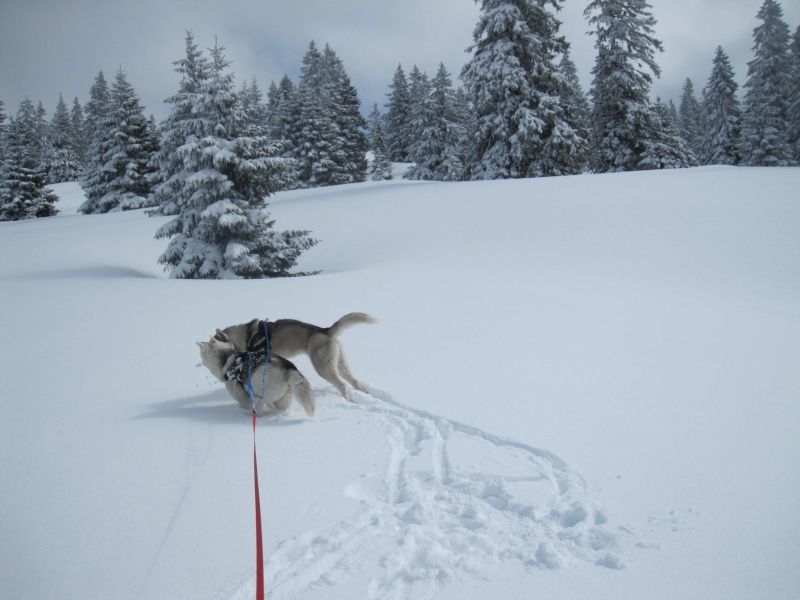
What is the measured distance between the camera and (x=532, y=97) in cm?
2227

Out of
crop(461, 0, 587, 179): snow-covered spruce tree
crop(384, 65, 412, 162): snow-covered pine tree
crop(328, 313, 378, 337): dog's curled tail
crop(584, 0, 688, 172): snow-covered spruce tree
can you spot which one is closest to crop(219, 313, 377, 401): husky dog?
crop(328, 313, 378, 337): dog's curled tail

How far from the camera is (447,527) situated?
2682 millimetres

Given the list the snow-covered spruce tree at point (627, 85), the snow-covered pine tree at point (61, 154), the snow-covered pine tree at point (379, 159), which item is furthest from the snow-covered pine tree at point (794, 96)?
the snow-covered pine tree at point (61, 154)

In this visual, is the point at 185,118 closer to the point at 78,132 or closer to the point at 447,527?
the point at 447,527

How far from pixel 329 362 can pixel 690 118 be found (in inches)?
2820

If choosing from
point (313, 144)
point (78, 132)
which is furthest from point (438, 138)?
point (78, 132)

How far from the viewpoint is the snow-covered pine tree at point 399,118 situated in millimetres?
52312

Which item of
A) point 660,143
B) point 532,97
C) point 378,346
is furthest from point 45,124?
point 378,346

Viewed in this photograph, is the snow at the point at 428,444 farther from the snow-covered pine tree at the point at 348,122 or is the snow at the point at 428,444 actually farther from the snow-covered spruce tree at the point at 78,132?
the snow-covered spruce tree at the point at 78,132

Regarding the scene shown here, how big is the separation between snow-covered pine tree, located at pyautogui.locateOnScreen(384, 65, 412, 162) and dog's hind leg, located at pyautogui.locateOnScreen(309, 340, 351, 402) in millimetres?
50040

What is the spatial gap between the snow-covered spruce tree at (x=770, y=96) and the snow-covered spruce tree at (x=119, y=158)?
4462 cm

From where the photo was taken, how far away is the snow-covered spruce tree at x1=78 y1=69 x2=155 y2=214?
3144 cm

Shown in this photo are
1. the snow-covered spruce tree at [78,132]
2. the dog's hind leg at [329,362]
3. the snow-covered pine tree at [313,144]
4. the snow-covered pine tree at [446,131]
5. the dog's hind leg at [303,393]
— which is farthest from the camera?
the snow-covered spruce tree at [78,132]

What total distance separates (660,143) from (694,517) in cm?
2862
